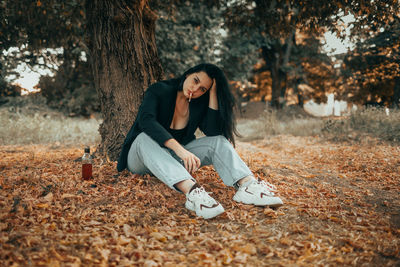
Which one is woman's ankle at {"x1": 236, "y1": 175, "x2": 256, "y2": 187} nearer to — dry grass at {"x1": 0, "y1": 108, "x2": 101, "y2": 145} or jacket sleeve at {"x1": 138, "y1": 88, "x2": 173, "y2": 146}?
jacket sleeve at {"x1": 138, "y1": 88, "x2": 173, "y2": 146}

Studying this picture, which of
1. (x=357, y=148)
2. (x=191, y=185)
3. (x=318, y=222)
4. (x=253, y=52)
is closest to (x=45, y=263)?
(x=191, y=185)

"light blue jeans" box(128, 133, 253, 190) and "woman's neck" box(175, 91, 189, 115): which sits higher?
"woman's neck" box(175, 91, 189, 115)

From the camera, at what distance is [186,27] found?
11859 mm

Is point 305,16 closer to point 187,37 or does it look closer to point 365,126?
point 365,126

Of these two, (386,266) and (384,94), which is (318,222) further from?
(384,94)

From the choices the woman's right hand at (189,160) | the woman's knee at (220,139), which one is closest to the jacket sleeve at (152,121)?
the woman's right hand at (189,160)

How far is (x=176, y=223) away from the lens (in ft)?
7.38

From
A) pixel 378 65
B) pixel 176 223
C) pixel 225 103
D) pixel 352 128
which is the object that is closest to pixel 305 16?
pixel 225 103

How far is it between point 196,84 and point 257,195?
119 centimetres

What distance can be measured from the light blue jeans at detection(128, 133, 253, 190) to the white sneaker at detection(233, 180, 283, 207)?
0.12m

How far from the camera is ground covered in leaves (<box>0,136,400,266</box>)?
1.75m

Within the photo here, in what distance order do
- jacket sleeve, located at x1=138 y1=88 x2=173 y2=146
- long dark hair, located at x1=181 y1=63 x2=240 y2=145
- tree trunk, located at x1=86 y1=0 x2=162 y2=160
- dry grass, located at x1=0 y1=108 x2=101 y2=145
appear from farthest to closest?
dry grass, located at x1=0 y1=108 x2=101 y2=145 → tree trunk, located at x1=86 y1=0 x2=162 y2=160 → long dark hair, located at x1=181 y1=63 x2=240 y2=145 → jacket sleeve, located at x1=138 y1=88 x2=173 y2=146

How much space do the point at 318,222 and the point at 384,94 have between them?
13.6 metres

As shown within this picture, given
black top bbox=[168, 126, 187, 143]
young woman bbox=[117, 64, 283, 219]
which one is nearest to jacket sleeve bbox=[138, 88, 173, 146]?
young woman bbox=[117, 64, 283, 219]
